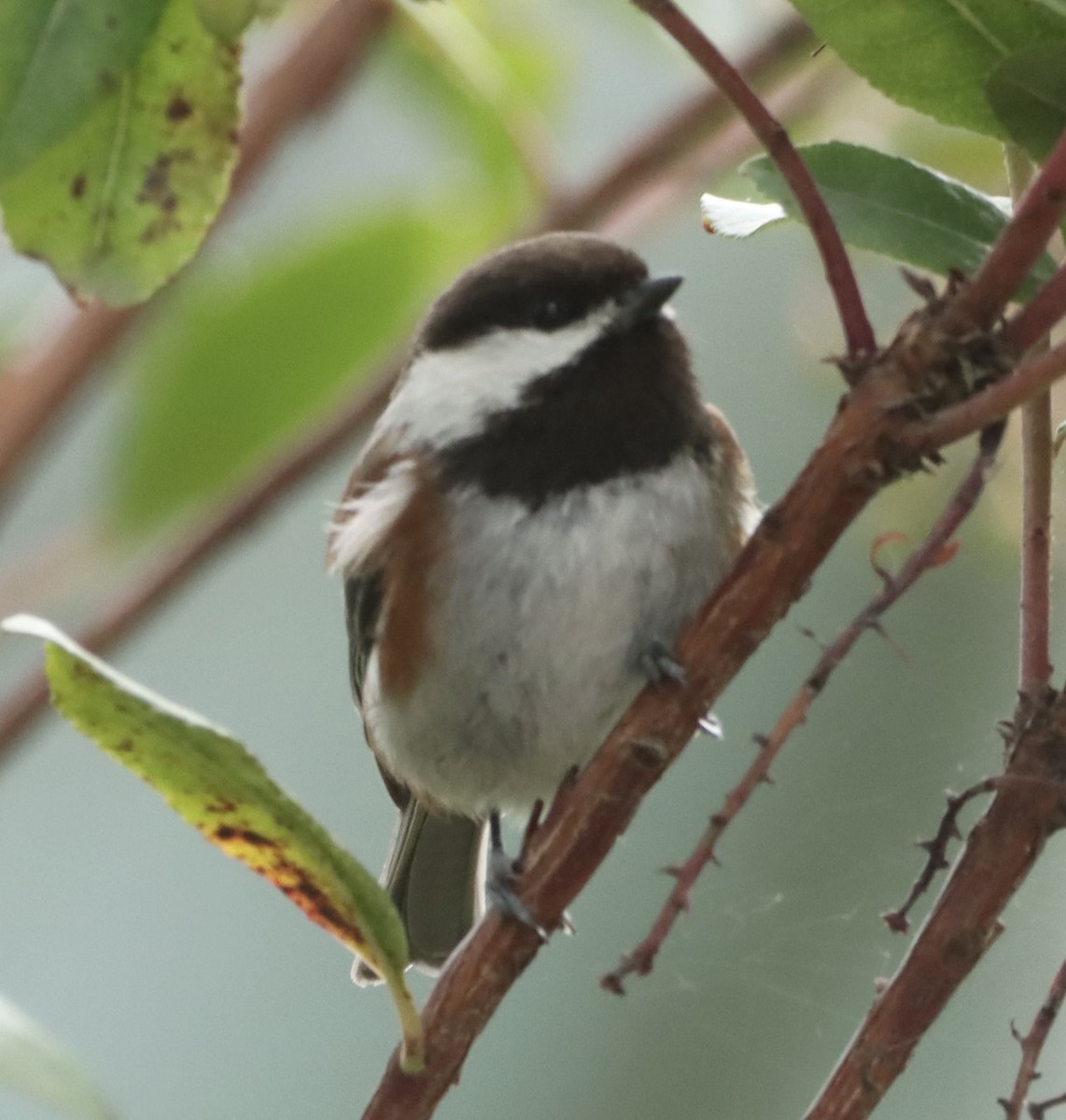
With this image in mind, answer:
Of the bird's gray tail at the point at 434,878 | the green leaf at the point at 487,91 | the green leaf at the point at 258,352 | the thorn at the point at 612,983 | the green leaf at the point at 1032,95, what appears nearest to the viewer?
the green leaf at the point at 1032,95

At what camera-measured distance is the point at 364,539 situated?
4.73 feet

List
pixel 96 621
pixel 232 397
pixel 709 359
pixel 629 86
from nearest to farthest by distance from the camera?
1. pixel 96 621
2. pixel 232 397
3. pixel 709 359
4. pixel 629 86

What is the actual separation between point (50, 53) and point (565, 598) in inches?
26.7

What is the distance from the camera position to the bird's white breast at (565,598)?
4.34 feet

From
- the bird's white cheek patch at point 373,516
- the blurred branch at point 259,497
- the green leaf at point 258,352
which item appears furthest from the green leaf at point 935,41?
the green leaf at point 258,352

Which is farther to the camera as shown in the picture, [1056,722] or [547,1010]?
[547,1010]

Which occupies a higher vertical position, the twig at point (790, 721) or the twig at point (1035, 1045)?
the twig at point (790, 721)

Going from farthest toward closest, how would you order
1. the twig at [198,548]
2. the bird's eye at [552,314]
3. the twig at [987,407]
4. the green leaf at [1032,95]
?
the bird's eye at [552,314], the twig at [198,548], the green leaf at [1032,95], the twig at [987,407]

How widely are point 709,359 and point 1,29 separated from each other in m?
2.11

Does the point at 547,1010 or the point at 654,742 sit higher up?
the point at 654,742

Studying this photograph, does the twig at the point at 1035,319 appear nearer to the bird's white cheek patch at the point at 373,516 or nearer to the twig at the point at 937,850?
the twig at the point at 937,850

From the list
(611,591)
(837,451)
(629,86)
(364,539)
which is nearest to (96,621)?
(364,539)

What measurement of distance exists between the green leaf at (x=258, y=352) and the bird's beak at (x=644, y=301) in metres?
0.25

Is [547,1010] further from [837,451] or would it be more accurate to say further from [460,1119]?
[837,451]
